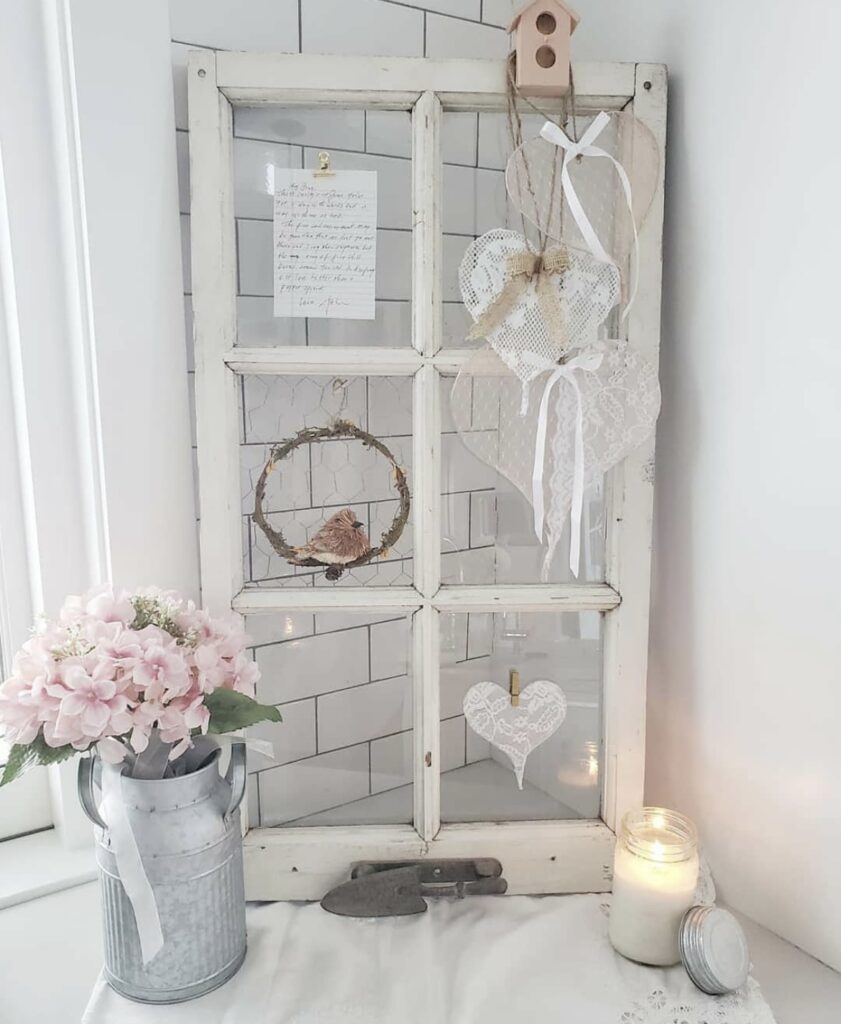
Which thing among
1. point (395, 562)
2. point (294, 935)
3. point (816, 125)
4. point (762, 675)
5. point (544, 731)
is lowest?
point (294, 935)

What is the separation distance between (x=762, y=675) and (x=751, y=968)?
12.3 inches

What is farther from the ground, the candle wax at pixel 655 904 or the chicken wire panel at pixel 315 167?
the chicken wire panel at pixel 315 167

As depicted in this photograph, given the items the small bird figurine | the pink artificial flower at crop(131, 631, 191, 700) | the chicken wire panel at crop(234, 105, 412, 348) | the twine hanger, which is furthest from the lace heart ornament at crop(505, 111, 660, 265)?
the pink artificial flower at crop(131, 631, 191, 700)

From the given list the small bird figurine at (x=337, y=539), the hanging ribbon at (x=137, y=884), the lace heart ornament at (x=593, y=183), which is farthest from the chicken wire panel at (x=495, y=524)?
the hanging ribbon at (x=137, y=884)

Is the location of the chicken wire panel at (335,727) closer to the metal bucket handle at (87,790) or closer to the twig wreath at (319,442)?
the twig wreath at (319,442)

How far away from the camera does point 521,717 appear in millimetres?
1044

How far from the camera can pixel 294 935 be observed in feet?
3.12

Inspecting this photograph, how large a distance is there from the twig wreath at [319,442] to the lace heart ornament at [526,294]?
189mm

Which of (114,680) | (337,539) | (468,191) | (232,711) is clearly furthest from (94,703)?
(468,191)

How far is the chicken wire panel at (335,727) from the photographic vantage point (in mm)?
1049

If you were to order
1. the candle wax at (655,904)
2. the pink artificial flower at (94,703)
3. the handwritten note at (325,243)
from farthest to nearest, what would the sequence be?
the handwritten note at (325,243)
the candle wax at (655,904)
the pink artificial flower at (94,703)

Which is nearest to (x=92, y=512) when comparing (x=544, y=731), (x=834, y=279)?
(x=544, y=731)

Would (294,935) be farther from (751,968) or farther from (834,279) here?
(834,279)

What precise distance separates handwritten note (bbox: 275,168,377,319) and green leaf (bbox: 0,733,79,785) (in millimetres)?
545
